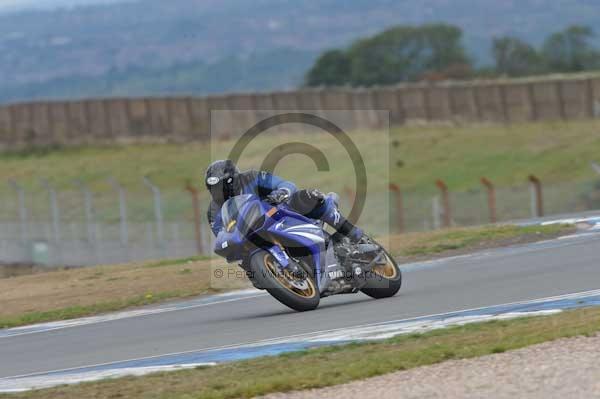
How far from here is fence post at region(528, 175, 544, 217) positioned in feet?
85.4

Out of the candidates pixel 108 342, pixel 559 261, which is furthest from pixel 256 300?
pixel 559 261

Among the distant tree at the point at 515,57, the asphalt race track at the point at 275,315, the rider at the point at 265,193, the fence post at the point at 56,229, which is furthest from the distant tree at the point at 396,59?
the rider at the point at 265,193

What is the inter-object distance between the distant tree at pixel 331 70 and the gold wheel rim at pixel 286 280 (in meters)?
87.0

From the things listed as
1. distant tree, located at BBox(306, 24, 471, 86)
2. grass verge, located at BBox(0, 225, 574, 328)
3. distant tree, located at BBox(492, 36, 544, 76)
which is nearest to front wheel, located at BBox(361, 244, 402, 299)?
grass verge, located at BBox(0, 225, 574, 328)

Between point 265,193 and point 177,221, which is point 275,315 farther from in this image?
point 177,221

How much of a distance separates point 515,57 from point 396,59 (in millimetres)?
10752

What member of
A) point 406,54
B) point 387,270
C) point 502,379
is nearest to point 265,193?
point 387,270

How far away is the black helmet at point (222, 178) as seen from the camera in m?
12.5

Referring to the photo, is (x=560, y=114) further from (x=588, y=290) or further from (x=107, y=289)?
(x=588, y=290)

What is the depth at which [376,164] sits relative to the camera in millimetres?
42594

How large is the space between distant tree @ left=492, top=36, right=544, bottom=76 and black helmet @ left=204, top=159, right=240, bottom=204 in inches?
3110

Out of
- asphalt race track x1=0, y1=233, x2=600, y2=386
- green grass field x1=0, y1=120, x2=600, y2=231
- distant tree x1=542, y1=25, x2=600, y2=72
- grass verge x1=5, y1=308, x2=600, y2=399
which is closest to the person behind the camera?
grass verge x1=5, y1=308, x2=600, y2=399

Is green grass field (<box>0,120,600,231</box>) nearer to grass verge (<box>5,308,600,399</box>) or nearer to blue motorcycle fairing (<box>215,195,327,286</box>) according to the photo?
blue motorcycle fairing (<box>215,195,327,286</box>)

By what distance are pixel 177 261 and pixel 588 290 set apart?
8.60m
